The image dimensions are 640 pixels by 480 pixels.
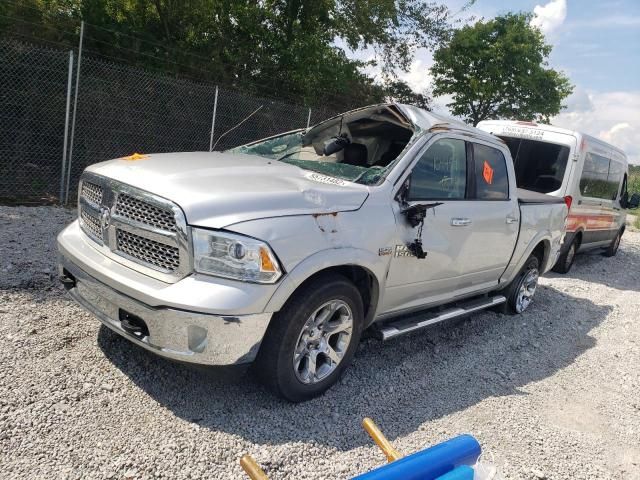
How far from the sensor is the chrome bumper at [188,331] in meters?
2.62

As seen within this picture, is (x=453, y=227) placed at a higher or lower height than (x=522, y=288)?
higher

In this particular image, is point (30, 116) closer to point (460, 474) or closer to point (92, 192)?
point (92, 192)

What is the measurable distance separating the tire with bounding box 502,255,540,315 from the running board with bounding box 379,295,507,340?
56 centimetres

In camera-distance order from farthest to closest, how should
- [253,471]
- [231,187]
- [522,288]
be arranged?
1. [522,288]
2. [231,187]
3. [253,471]

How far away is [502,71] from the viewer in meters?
20.8

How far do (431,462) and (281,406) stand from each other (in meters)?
1.47

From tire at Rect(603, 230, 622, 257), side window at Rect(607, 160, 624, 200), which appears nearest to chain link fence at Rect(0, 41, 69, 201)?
side window at Rect(607, 160, 624, 200)

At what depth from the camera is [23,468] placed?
91.7 inches

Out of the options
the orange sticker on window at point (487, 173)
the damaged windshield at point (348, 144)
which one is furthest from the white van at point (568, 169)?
the damaged windshield at point (348, 144)

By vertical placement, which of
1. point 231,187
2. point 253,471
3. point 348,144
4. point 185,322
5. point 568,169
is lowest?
point 253,471

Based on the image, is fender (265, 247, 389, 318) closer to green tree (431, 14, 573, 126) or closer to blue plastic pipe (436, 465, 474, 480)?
blue plastic pipe (436, 465, 474, 480)

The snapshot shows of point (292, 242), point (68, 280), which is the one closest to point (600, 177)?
point (292, 242)

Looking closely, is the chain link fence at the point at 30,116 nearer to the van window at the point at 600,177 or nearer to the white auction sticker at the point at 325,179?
the white auction sticker at the point at 325,179

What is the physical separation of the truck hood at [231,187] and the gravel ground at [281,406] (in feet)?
2.97
